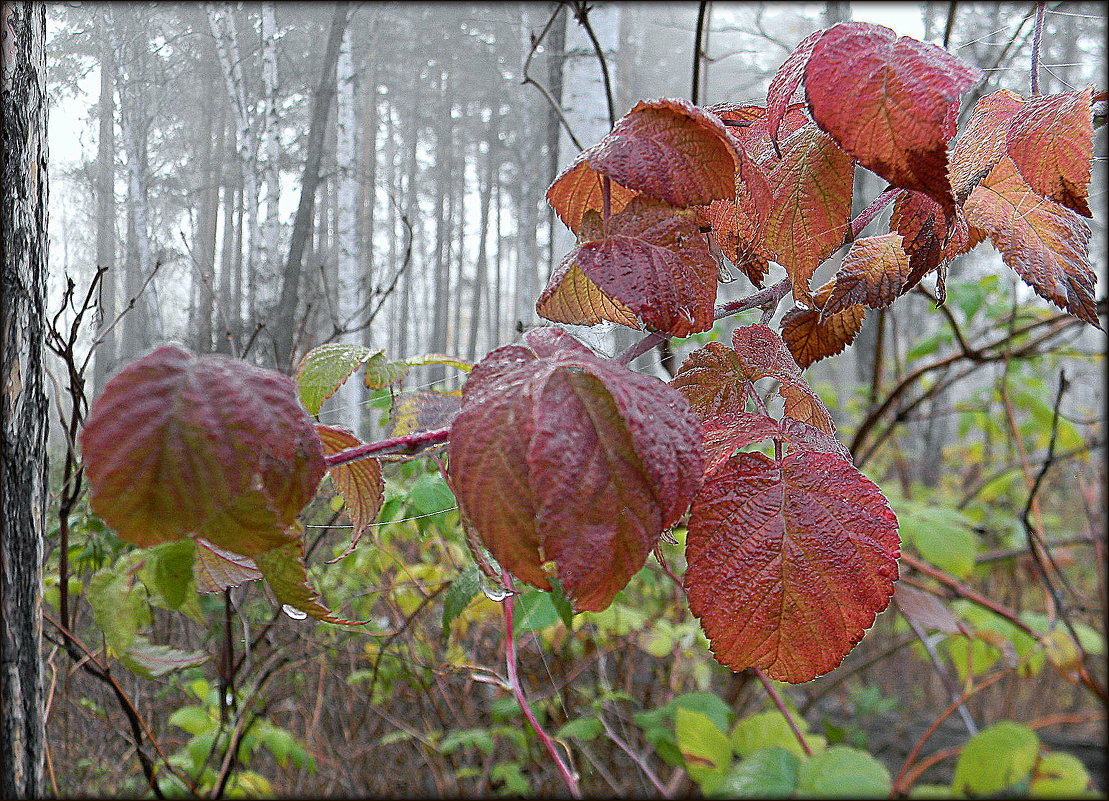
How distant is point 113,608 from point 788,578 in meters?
0.67

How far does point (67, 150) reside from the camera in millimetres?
580

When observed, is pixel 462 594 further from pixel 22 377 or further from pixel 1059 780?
pixel 1059 780

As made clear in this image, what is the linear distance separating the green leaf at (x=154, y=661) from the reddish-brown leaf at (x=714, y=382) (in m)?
0.62

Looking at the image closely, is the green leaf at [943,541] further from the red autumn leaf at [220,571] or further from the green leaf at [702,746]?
the red autumn leaf at [220,571]

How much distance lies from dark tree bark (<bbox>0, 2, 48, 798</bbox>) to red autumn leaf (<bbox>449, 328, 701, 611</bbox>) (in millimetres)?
437

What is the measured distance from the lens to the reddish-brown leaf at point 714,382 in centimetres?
30

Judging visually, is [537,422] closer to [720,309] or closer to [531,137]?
[720,309]

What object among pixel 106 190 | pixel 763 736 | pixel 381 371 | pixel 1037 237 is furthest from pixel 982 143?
pixel 763 736

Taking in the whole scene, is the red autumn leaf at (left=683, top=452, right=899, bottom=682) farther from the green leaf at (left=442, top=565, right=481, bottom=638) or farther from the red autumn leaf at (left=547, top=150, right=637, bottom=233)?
the green leaf at (left=442, top=565, right=481, bottom=638)

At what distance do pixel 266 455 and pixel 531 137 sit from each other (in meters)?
2.17

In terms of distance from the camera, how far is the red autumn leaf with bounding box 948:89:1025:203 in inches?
11.0

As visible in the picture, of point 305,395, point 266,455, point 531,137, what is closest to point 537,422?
point 266,455

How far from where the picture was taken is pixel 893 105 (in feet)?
0.71

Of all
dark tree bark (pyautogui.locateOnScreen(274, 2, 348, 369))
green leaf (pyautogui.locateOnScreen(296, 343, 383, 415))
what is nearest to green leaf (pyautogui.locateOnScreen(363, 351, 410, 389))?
green leaf (pyautogui.locateOnScreen(296, 343, 383, 415))
